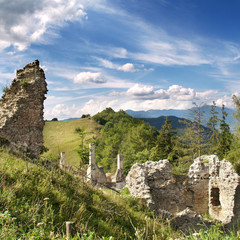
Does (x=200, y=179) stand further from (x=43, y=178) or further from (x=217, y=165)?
(x=43, y=178)

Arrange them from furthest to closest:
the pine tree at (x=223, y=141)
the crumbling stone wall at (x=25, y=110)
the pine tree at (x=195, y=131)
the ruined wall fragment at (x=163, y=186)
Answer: the pine tree at (x=223, y=141)
the pine tree at (x=195, y=131)
the ruined wall fragment at (x=163, y=186)
the crumbling stone wall at (x=25, y=110)

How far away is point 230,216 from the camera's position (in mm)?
12703

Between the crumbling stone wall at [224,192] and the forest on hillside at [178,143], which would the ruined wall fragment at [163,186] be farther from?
the forest on hillside at [178,143]

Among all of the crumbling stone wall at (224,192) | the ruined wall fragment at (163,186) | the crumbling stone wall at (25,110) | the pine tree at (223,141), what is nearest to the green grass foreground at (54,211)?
the crumbling stone wall at (25,110)

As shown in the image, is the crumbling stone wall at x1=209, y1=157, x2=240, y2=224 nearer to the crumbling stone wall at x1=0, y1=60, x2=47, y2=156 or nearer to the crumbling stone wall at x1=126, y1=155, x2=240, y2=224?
the crumbling stone wall at x1=126, y1=155, x2=240, y2=224

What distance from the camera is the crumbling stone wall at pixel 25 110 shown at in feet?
33.8

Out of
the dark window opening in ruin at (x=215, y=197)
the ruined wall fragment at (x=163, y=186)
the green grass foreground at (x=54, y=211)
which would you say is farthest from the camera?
the dark window opening in ruin at (x=215, y=197)

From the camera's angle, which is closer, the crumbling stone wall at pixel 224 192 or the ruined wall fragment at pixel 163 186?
the crumbling stone wall at pixel 224 192

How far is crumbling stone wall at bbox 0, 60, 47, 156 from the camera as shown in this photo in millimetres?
10305

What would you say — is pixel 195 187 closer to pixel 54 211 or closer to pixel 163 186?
pixel 163 186

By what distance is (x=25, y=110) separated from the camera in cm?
1068

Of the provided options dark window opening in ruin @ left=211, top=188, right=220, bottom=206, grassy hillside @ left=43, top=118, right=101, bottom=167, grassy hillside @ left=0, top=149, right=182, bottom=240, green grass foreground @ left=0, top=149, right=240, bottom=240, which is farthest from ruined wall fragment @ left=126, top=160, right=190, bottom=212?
grassy hillside @ left=43, top=118, right=101, bottom=167

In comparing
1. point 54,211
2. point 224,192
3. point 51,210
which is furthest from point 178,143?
point 51,210

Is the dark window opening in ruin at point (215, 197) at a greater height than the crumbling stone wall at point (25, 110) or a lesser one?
lesser
